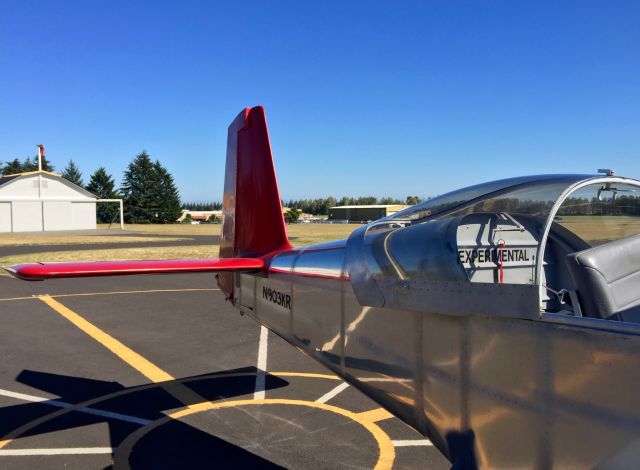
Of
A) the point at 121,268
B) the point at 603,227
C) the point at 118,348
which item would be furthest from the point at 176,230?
the point at 603,227

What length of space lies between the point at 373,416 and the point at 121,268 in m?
2.62

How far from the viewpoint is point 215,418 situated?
4.91m

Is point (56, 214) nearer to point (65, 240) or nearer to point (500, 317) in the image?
point (65, 240)

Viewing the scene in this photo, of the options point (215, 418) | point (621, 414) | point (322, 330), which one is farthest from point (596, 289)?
point (215, 418)

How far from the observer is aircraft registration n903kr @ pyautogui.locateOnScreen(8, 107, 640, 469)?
83.7 inches

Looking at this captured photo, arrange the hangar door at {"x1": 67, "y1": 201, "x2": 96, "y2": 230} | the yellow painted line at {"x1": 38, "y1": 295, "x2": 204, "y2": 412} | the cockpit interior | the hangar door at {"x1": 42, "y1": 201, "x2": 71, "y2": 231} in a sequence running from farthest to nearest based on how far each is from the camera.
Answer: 1. the hangar door at {"x1": 67, "y1": 201, "x2": 96, "y2": 230}
2. the hangar door at {"x1": 42, "y1": 201, "x2": 71, "y2": 231}
3. the yellow painted line at {"x1": 38, "y1": 295, "x2": 204, "y2": 412}
4. the cockpit interior

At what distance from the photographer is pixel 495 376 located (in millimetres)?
2496

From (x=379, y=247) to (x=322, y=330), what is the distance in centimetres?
118

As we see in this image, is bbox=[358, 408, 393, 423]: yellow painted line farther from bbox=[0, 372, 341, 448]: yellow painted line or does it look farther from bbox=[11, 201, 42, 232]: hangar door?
bbox=[11, 201, 42, 232]: hangar door

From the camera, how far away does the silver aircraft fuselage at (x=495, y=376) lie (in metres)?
2.04

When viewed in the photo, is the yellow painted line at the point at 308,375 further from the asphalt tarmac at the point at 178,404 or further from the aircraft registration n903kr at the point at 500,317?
the aircraft registration n903kr at the point at 500,317

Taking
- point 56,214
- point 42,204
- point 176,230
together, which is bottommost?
point 176,230

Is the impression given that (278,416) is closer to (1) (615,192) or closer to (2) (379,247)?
(2) (379,247)

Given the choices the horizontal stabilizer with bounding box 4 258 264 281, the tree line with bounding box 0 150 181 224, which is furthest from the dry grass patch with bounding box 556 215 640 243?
the tree line with bounding box 0 150 181 224
